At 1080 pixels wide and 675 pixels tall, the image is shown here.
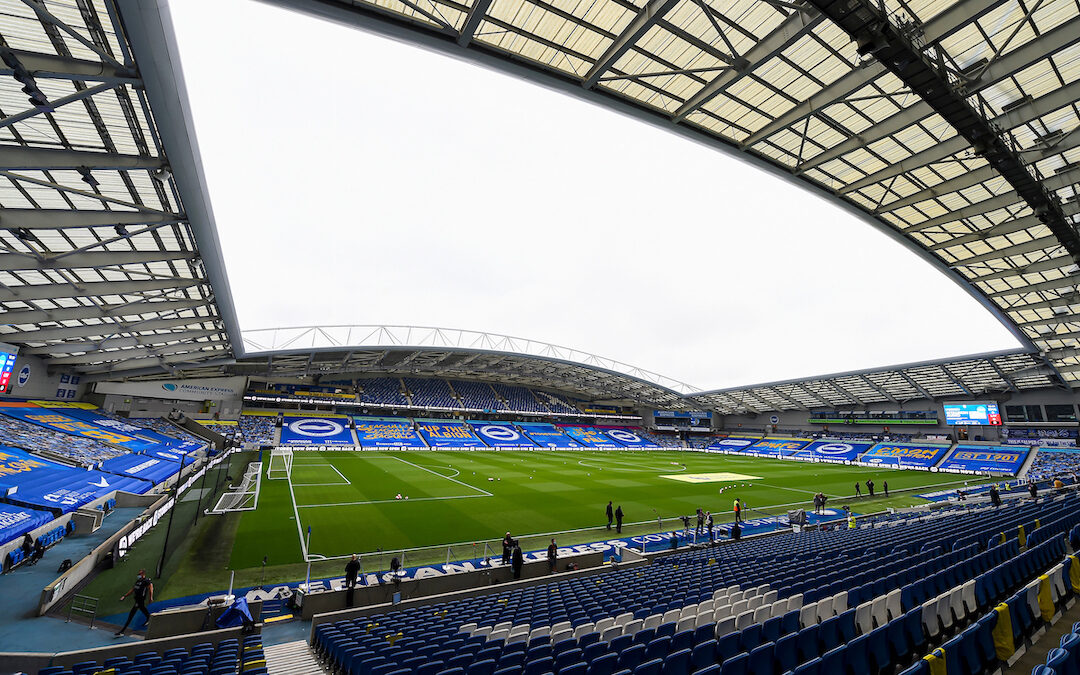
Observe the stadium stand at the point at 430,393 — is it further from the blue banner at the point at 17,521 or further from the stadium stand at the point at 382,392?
the blue banner at the point at 17,521

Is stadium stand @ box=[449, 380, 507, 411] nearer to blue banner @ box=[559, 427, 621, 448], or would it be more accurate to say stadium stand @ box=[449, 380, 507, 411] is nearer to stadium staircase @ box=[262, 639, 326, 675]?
blue banner @ box=[559, 427, 621, 448]

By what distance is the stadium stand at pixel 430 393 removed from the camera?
2731 inches

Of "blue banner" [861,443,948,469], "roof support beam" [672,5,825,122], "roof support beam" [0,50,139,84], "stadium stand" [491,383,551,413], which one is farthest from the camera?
"stadium stand" [491,383,551,413]

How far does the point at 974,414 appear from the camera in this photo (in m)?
48.3

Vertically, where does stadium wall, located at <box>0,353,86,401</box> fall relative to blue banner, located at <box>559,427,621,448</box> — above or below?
above

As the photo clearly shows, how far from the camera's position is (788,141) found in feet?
49.3

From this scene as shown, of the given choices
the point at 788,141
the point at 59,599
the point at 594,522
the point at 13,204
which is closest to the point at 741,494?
the point at 594,522

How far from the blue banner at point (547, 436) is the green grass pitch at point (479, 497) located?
55.1 feet

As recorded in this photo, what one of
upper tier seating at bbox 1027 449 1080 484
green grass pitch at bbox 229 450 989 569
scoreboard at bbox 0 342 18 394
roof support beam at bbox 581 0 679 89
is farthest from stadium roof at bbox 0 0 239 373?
upper tier seating at bbox 1027 449 1080 484

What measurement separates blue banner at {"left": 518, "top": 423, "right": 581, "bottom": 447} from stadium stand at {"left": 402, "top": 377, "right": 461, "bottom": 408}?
12.4 meters

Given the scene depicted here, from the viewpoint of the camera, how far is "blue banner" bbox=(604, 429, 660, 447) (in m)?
74.4

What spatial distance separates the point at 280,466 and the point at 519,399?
4738 cm

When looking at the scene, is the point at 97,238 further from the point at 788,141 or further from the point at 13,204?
the point at 788,141

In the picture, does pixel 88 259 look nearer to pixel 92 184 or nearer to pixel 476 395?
pixel 92 184
